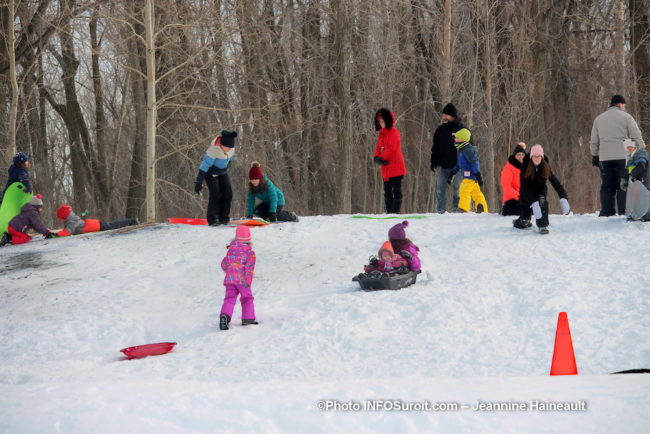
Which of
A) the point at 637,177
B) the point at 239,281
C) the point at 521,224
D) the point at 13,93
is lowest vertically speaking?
the point at 239,281

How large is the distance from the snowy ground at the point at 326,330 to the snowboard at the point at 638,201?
0.21 meters

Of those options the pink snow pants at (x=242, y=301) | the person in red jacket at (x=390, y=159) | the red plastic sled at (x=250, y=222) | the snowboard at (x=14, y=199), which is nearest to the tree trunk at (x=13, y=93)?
the snowboard at (x=14, y=199)

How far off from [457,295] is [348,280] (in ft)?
5.97

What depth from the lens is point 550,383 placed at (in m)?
5.75

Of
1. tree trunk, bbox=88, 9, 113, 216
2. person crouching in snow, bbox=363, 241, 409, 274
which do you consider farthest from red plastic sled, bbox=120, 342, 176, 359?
tree trunk, bbox=88, 9, 113, 216

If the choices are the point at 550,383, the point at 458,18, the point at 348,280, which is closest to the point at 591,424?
the point at 550,383

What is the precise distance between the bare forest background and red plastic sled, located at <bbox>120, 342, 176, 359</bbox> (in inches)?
526

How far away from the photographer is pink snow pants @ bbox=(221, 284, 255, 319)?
933 cm

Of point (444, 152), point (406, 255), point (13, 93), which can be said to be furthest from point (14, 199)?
point (444, 152)

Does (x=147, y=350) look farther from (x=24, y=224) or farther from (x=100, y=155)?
(x=100, y=155)

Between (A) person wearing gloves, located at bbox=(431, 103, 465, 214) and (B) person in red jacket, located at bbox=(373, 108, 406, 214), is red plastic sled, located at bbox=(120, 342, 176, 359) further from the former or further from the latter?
(A) person wearing gloves, located at bbox=(431, 103, 465, 214)

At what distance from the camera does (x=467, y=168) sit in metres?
14.3

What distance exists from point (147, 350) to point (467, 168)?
775 cm

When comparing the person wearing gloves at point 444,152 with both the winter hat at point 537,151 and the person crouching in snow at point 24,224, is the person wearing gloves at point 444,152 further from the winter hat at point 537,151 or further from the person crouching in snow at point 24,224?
the person crouching in snow at point 24,224
